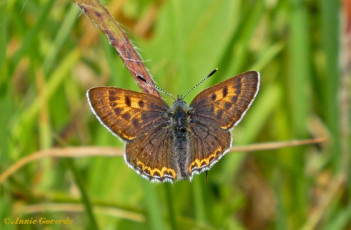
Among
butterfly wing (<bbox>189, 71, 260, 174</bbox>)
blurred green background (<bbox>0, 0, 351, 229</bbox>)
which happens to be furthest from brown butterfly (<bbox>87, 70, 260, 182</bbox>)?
blurred green background (<bbox>0, 0, 351, 229</bbox>)

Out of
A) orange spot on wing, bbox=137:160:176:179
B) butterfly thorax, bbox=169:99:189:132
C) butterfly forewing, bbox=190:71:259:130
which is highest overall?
butterfly thorax, bbox=169:99:189:132

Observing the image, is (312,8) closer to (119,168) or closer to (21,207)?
(119,168)

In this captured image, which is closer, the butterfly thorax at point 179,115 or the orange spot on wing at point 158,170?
the orange spot on wing at point 158,170

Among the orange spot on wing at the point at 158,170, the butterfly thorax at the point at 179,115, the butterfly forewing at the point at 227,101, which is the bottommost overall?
the orange spot on wing at the point at 158,170

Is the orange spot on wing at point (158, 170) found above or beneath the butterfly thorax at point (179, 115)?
beneath

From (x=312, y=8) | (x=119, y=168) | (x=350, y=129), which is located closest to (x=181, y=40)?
→ (x=119, y=168)

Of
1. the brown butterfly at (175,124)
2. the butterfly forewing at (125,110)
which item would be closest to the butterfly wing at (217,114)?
the brown butterfly at (175,124)

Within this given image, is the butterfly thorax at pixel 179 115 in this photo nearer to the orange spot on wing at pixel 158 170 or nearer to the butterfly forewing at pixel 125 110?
the butterfly forewing at pixel 125 110

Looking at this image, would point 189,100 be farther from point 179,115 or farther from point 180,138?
point 180,138

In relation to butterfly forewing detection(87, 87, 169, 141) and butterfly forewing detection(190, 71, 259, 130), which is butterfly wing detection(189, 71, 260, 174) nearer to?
butterfly forewing detection(190, 71, 259, 130)
